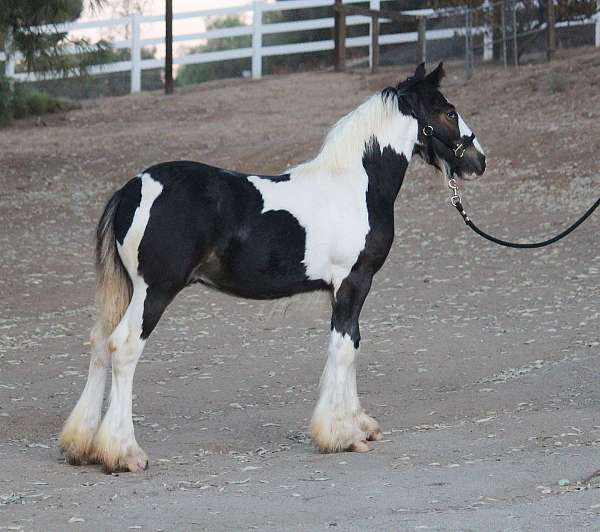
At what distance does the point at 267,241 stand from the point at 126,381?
41.3 inches

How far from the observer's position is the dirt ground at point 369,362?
200 inches

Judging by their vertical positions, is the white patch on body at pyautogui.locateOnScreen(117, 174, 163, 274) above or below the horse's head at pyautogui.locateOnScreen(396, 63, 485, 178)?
below

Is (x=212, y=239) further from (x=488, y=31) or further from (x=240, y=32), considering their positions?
(x=240, y=32)

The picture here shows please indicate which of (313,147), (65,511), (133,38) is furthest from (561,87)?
(65,511)

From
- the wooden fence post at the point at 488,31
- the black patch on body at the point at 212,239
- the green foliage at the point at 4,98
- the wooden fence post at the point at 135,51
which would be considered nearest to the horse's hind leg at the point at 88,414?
the black patch on body at the point at 212,239

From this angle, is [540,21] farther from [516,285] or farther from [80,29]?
[516,285]

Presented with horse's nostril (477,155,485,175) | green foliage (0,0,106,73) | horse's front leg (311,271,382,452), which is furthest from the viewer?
green foliage (0,0,106,73)

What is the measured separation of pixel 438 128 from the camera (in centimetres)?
654

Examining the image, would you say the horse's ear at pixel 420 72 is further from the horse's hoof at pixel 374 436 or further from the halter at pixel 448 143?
the horse's hoof at pixel 374 436

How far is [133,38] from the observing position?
2389 cm

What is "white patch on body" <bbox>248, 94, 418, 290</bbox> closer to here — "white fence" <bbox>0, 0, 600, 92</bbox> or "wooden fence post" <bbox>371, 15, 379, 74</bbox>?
"wooden fence post" <bbox>371, 15, 379, 74</bbox>

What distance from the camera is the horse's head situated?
255 inches

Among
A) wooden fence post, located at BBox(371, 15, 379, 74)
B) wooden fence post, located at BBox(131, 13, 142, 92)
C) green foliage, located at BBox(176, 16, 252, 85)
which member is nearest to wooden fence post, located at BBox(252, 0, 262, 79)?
wooden fence post, located at BBox(131, 13, 142, 92)

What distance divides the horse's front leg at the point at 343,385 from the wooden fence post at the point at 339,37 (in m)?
16.9
